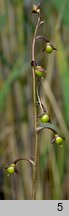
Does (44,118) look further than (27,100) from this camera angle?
No

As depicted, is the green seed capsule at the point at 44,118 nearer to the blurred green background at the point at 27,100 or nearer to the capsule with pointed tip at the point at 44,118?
the capsule with pointed tip at the point at 44,118

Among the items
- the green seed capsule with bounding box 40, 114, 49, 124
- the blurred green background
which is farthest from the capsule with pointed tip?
the blurred green background

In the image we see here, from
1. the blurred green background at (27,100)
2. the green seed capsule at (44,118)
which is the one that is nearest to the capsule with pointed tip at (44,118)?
the green seed capsule at (44,118)

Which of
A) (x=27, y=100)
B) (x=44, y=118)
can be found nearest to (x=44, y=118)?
(x=44, y=118)

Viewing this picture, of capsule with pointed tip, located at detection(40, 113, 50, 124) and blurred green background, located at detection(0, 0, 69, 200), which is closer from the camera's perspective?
capsule with pointed tip, located at detection(40, 113, 50, 124)

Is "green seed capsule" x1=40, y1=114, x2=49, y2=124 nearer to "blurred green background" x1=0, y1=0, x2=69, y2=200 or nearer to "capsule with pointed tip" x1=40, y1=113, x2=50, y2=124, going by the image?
"capsule with pointed tip" x1=40, y1=113, x2=50, y2=124

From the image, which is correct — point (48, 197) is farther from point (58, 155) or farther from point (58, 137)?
point (58, 137)

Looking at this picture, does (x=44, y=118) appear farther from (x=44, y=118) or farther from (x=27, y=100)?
(x=27, y=100)

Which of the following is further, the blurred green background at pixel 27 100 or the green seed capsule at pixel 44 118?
the blurred green background at pixel 27 100

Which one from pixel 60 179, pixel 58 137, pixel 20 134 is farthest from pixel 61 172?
pixel 58 137
